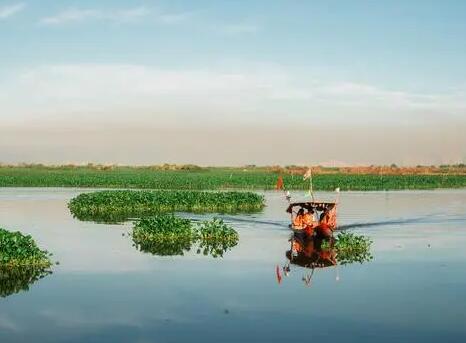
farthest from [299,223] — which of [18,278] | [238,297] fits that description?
[18,278]

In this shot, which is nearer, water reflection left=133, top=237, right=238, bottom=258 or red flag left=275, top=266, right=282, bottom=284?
red flag left=275, top=266, right=282, bottom=284

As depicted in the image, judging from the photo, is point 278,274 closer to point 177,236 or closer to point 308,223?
point 177,236

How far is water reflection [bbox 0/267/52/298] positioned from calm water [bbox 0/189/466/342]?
0.37 m

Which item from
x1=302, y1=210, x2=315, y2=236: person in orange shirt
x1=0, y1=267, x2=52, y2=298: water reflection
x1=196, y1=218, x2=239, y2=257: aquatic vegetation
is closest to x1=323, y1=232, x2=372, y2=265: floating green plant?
x1=302, y1=210, x2=315, y2=236: person in orange shirt

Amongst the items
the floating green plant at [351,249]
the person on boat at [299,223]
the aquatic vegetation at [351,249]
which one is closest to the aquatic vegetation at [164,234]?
the person on boat at [299,223]

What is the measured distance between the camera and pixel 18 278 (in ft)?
73.7

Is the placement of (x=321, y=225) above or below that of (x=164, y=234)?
above

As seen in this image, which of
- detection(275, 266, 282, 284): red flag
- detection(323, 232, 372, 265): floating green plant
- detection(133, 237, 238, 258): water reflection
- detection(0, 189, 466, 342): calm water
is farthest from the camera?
detection(133, 237, 238, 258): water reflection

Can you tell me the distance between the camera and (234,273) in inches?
947

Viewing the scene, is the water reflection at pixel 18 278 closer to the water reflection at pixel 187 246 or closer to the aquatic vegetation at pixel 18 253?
the aquatic vegetation at pixel 18 253

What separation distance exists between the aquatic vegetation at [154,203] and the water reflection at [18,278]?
72.5ft

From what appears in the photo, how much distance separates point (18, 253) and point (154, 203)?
1049 inches

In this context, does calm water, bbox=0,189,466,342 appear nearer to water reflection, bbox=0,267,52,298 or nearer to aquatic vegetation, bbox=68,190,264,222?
water reflection, bbox=0,267,52,298

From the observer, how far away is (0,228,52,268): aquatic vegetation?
24.1m
